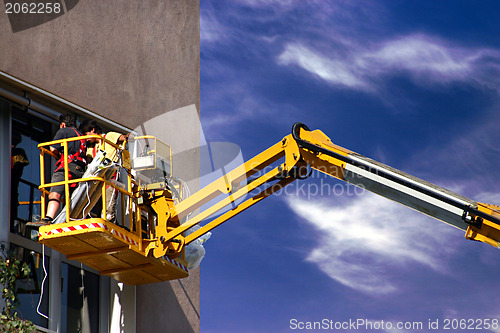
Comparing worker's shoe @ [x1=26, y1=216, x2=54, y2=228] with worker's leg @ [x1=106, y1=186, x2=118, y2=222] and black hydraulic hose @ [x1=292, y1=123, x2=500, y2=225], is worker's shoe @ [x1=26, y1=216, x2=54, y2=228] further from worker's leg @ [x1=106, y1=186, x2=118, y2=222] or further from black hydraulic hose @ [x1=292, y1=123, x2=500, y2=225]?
black hydraulic hose @ [x1=292, y1=123, x2=500, y2=225]

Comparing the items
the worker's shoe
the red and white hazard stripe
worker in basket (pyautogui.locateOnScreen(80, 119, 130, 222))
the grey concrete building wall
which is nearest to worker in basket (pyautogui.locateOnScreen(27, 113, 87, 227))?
the worker's shoe

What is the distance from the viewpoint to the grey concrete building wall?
13.0m

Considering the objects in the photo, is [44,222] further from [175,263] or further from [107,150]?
[175,263]

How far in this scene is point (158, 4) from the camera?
16734 mm

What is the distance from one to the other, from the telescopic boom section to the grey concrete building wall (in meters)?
2.93

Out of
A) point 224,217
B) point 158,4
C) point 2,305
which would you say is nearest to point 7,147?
point 2,305

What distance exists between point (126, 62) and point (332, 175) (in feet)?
17.5

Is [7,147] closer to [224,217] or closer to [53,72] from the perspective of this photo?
[53,72]

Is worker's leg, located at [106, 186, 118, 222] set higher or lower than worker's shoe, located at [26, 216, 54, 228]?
higher
